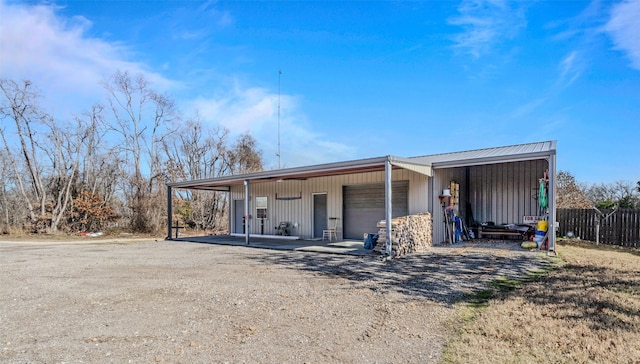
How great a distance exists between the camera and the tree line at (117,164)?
18.6m

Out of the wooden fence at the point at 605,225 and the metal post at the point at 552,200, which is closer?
the metal post at the point at 552,200

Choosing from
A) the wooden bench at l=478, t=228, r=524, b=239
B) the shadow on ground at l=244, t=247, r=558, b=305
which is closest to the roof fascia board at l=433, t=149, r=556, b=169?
the shadow on ground at l=244, t=247, r=558, b=305

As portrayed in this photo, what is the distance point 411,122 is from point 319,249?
8.70 meters

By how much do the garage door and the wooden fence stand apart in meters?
6.35

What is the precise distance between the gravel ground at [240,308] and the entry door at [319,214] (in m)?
5.16

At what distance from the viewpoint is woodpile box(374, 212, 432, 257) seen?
8.56 m

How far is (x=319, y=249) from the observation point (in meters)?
10.2

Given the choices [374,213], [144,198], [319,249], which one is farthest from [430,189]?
[144,198]

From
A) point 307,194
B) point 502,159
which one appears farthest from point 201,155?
point 502,159

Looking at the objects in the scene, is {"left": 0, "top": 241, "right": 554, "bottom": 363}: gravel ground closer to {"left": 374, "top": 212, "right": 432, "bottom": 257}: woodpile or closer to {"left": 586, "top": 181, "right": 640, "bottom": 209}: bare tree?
{"left": 374, "top": 212, "right": 432, "bottom": 257}: woodpile

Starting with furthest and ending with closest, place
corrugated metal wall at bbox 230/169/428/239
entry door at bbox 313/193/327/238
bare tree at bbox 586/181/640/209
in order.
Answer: bare tree at bbox 586/181/640/209
entry door at bbox 313/193/327/238
corrugated metal wall at bbox 230/169/428/239

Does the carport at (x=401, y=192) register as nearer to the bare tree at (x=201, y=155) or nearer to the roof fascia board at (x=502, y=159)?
the roof fascia board at (x=502, y=159)

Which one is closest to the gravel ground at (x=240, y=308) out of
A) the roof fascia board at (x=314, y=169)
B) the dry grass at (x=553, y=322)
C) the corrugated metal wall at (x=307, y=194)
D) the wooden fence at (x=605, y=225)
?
the dry grass at (x=553, y=322)

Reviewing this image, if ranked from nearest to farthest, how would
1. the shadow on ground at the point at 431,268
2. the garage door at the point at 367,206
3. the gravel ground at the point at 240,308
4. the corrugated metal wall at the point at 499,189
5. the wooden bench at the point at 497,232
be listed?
the gravel ground at the point at 240,308, the shadow on ground at the point at 431,268, the garage door at the point at 367,206, the wooden bench at the point at 497,232, the corrugated metal wall at the point at 499,189
